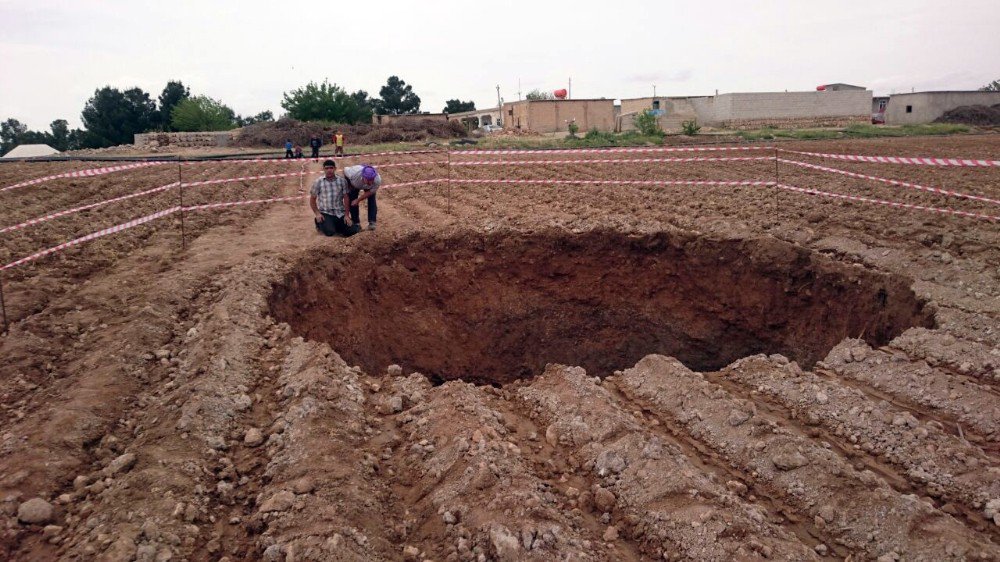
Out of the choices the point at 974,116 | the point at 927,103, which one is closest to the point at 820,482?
the point at 974,116

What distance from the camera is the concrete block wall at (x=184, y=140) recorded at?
37625mm

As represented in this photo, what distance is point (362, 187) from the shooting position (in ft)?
29.6

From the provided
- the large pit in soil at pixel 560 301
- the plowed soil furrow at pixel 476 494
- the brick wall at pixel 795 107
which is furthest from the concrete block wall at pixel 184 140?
the plowed soil furrow at pixel 476 494

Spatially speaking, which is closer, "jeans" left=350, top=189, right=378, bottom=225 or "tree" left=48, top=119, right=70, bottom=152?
"jeans" left=350, top=189, right=378, bottom=225

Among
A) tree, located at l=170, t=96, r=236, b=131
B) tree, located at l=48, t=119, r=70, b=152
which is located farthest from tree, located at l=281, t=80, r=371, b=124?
tree, located at l=48, t=119, r=70, b=152

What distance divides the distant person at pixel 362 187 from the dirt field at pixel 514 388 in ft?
1.71

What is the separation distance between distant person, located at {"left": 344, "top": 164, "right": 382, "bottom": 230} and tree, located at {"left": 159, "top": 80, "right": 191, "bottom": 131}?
55.3 m

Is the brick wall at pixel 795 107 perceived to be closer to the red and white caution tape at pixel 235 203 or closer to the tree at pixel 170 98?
the red and white caution tape at pixel 235 203

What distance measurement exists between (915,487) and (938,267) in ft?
12.7

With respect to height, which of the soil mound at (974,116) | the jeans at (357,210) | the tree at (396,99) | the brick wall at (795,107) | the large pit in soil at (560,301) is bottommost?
the large pit in soil at (560,301)

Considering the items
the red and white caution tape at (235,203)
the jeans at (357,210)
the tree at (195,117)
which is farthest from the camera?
the tree at (195,117)

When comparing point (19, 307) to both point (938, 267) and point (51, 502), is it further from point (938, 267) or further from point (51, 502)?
point (938, 267)

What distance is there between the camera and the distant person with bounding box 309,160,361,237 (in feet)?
28.9

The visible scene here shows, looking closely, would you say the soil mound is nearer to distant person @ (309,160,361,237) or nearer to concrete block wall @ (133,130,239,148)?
distant person @ (309,160,361,237)
